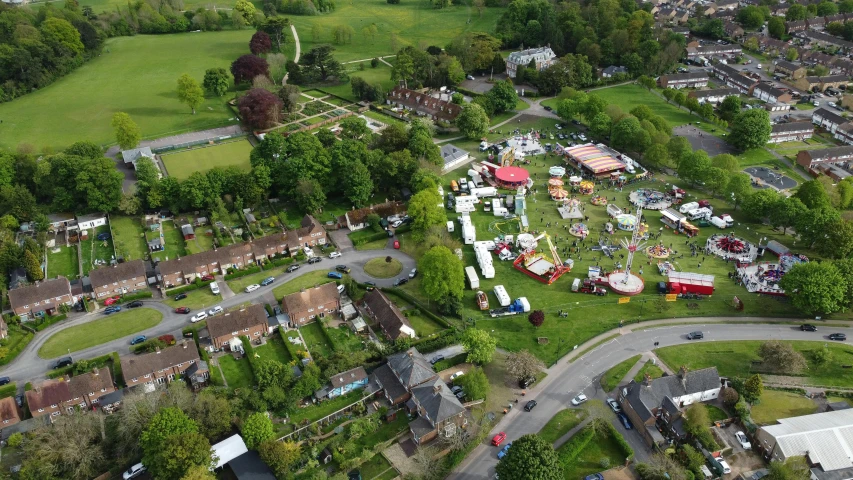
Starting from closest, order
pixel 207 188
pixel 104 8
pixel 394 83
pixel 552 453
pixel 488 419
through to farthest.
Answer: pixel 552 453 → pixel 488 419 → pixel 207 188 → pixel 394 83 → pixel 104 8

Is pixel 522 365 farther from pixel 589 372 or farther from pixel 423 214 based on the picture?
pixel 423 214

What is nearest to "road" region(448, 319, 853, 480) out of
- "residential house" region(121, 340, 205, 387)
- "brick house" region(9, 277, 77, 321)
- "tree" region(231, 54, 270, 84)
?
"residential house" region(121, 340, 205, 387)

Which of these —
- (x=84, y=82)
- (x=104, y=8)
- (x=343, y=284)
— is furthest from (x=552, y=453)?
(x=104, y=8)

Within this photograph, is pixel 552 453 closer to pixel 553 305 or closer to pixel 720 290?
pixel 553 305

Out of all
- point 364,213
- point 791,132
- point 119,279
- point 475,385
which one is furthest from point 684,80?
point 119,279

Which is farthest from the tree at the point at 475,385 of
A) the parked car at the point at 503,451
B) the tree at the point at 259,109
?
the tree at the point at 259,109

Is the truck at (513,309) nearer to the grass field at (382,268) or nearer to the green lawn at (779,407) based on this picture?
the grass field at (382,268)
